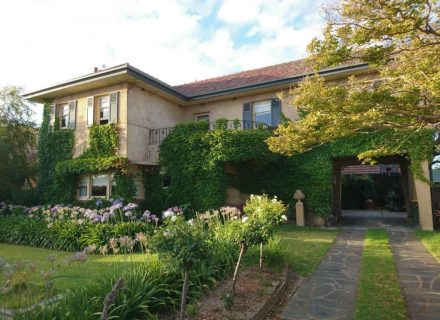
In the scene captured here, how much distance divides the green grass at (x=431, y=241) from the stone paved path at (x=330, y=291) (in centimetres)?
190

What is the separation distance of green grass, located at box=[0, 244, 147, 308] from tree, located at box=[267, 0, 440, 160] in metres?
4.74

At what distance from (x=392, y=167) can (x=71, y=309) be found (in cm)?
2362

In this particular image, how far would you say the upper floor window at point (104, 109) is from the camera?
1562 cm

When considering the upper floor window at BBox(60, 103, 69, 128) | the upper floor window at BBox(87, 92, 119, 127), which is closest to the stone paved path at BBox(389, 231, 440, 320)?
the upper floor window at BBox(87, 92, 119, 127)

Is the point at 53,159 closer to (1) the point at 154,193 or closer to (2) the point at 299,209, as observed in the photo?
(1) the point at 154,193

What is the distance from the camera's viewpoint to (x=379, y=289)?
574 centimetres

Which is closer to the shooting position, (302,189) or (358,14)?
(358,14)

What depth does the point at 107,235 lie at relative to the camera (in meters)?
9.43

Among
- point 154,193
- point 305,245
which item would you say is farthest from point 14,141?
point 305,245

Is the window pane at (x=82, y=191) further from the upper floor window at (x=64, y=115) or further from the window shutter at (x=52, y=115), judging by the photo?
the window shutter at (x=52, y=115)

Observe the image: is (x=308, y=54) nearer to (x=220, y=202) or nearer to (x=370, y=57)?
(x=370, y=57)

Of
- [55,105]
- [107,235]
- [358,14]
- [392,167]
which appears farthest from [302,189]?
[55,105]

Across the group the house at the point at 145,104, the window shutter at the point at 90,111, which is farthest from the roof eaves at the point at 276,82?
the window shutter at the point at 90,111

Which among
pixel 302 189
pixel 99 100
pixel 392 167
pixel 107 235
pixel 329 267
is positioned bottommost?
pixel 329 267
